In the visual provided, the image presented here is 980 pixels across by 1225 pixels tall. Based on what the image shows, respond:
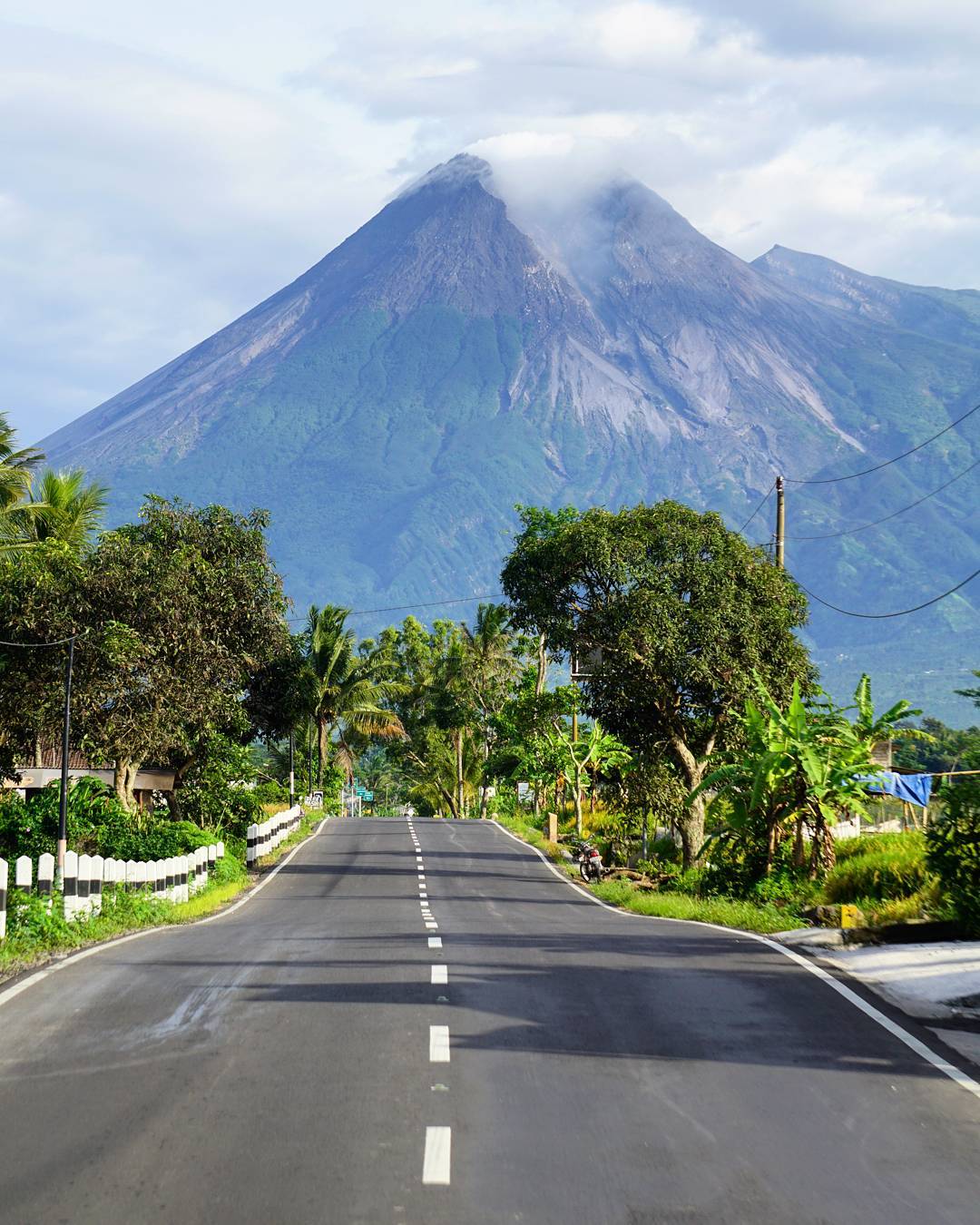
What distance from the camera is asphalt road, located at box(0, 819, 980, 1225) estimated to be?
722 cm

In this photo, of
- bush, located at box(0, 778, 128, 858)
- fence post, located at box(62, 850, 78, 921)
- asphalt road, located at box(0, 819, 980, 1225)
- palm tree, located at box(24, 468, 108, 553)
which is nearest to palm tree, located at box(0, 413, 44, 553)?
palm tree, located at box(24, 468, 108, 553)

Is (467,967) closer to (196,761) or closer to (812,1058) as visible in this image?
(812,1058)

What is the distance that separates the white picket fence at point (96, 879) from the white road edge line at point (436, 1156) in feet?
30.0

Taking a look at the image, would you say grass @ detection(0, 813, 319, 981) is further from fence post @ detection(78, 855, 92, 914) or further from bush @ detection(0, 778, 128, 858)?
bush @ detection(0, 778, 128, 858)

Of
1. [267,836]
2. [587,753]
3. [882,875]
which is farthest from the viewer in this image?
[587,753]

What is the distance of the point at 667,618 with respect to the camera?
115 feet

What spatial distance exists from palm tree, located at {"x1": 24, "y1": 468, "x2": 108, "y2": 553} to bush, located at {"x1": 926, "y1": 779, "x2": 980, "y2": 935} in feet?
111

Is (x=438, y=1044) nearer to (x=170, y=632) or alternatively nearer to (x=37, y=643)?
(x=37, y=643)

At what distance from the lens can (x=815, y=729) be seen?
26844 millimetres

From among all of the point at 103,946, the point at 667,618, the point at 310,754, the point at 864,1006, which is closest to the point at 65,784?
the point at 103,946

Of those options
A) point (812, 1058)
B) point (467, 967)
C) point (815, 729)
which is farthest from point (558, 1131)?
point (815, 729)

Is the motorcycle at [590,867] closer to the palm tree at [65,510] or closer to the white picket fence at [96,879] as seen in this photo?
the white picket fence at [96,879]

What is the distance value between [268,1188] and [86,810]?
3001 centimetres

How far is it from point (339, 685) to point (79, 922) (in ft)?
219
